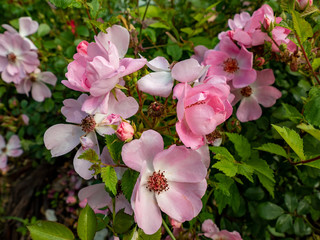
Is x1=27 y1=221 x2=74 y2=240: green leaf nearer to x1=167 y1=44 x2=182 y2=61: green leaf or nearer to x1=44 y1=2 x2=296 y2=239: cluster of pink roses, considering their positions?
x1=44 y1=2 x2=296 y2=239: cluster of pink roses

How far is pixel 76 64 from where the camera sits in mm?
619

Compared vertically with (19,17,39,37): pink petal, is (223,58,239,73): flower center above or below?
below

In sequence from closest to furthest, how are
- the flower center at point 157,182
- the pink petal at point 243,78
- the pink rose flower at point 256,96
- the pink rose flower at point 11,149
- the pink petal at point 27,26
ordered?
the flower center at point 157,182
the pink petal at point 243,78
the pink rose flower at point 256,96
the pink petal at point 27,26
the pink rose flower at point 11,149

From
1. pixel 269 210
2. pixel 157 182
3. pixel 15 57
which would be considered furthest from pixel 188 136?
pixel 15 57

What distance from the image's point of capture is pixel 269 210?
1042mm

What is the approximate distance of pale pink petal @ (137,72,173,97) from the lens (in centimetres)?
62

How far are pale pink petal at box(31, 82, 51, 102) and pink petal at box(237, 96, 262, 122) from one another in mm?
1012

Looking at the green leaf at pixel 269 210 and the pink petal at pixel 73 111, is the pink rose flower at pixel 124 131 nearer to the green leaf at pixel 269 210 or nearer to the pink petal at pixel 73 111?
the pink petal at pixel 73 111

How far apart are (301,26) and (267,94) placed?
1.31ft

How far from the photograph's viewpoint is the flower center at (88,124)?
28.9 inches

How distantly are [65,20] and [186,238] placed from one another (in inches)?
53.5

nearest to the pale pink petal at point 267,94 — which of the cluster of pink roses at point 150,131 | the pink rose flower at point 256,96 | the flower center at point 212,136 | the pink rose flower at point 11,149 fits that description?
the pink rose flower at point 256,96

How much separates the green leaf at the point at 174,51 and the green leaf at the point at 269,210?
2.23 feet

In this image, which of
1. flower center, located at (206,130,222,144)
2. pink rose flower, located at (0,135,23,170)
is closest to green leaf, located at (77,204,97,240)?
flower center, located at (206,130,222,144)
